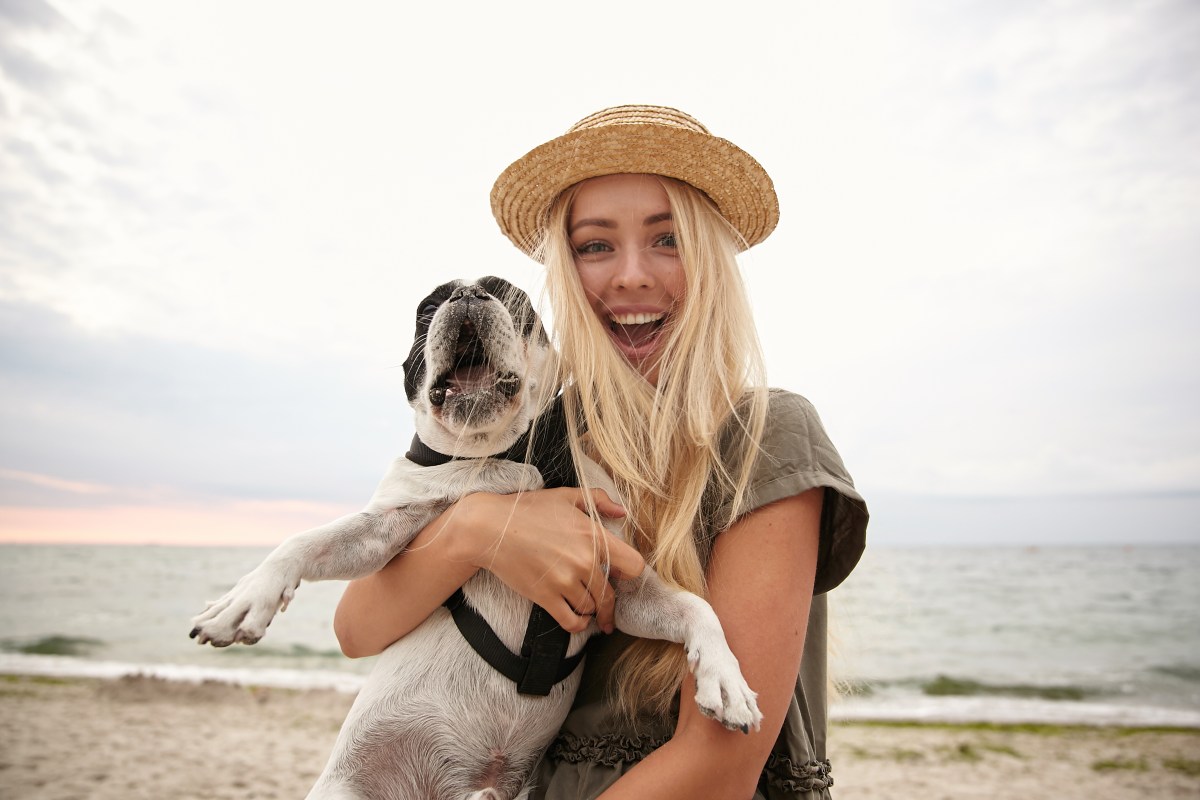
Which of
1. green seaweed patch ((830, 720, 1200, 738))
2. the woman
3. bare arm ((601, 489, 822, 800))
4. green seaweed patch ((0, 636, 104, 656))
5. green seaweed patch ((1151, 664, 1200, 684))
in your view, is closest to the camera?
bare arm ((601, 489, 822, 800))

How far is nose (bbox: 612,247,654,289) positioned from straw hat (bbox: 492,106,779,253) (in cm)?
28

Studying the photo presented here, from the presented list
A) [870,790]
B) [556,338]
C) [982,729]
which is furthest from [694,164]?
[982,729]

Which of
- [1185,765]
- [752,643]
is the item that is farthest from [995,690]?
[752,643]

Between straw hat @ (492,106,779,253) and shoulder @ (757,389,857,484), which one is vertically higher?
straw hat @ (492,106,779,253)

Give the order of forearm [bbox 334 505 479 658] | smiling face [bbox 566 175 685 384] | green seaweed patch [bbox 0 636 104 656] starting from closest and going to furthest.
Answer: forearm [bbox 334 505 479 658]
smiling face [bbox 566 175 685 384]
green seaweed patch [bbox 0 636 104 656]

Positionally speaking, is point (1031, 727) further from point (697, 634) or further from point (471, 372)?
point (471, 372)

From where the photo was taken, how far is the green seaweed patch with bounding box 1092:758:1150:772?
7.72 m

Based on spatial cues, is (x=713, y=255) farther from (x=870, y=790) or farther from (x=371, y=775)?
(x=870, y=790)

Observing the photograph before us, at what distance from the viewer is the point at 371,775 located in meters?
2.25

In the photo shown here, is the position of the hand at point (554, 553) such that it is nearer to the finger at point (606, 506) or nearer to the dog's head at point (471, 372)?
the finger at point (606, 506)

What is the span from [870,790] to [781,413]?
21.0 feet

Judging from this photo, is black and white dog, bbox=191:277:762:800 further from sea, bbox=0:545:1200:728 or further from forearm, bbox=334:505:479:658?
sea, bbox=0:545:1200:728

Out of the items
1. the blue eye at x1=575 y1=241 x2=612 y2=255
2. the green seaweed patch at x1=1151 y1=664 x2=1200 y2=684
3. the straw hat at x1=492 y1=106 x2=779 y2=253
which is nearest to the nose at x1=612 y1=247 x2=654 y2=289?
the blue eye at x1=575 y1=241 x2=612 y2=255

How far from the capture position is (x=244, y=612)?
1.88 metres
